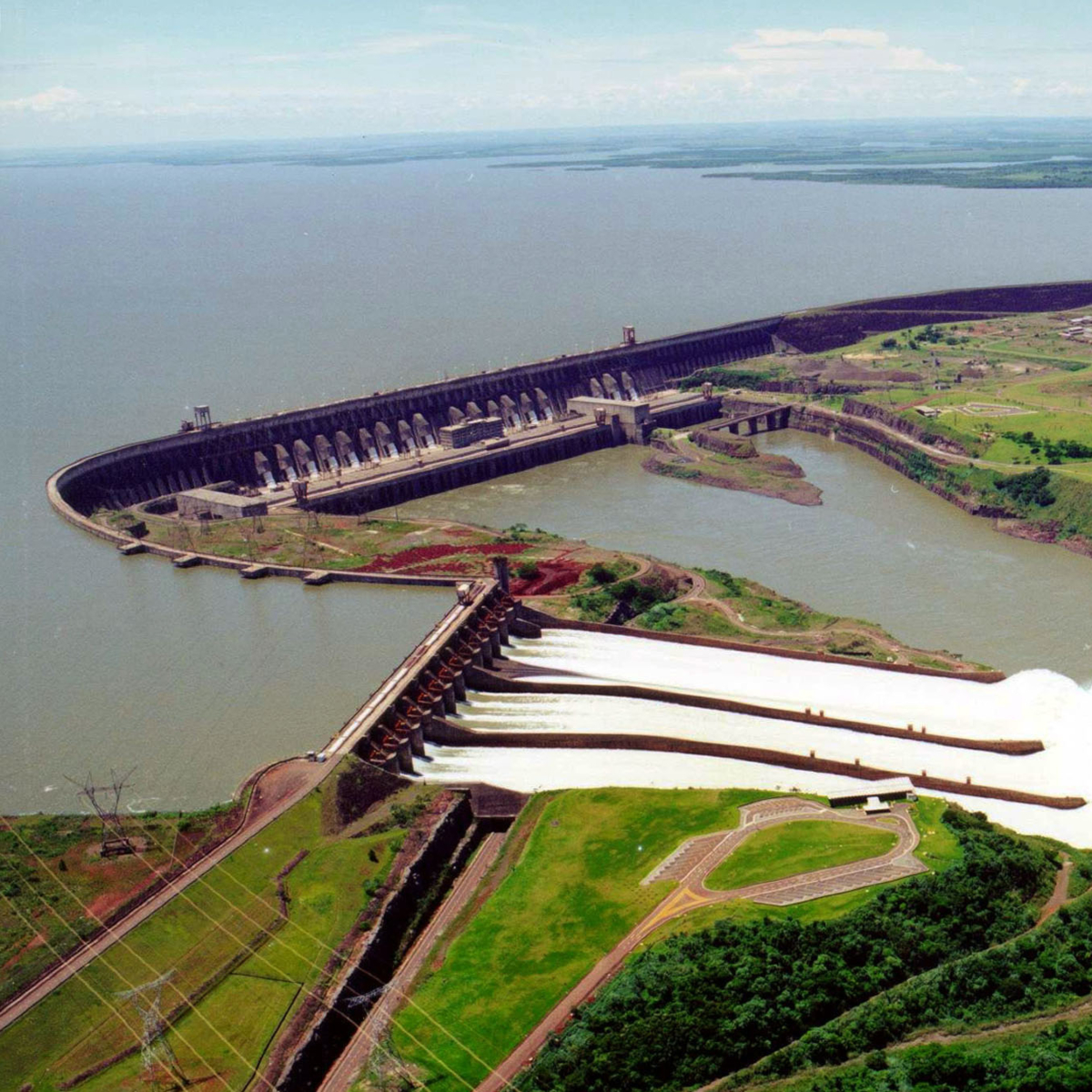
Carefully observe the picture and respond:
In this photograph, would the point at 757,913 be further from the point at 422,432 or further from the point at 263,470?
the point at 422,432

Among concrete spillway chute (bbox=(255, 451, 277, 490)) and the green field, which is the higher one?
concrete spillway chute (bbox=(255, 451, 277, 490))

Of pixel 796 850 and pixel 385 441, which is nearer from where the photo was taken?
pixel 796 850

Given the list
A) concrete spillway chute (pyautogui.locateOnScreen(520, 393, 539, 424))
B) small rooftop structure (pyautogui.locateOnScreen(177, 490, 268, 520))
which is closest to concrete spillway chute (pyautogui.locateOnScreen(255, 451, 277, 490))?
small rooftop structure (pyautogui.locateOnScreen(177, 490, 268, 520))

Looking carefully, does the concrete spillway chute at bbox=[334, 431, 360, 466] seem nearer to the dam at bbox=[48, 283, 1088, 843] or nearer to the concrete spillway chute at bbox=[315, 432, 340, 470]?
the dam at bbox=[48, 283, 1088, 843]

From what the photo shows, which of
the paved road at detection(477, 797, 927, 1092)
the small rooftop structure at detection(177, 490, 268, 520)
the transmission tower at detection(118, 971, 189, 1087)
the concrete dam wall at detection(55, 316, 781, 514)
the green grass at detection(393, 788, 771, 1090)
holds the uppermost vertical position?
the concrete dam wall at detection(55, 316, 781, 514)

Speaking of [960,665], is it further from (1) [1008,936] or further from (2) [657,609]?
(1) [1008,936]

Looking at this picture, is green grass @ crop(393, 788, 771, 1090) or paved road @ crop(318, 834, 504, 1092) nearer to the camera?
paved road @ crop(318, 834, 504, 1092)

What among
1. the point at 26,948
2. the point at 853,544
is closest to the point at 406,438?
the point at 853,544
